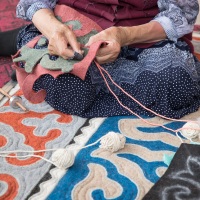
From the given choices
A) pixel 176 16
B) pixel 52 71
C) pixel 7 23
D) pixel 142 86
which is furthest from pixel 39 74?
pixel 7 23

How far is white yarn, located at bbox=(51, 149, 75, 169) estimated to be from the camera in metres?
0.95

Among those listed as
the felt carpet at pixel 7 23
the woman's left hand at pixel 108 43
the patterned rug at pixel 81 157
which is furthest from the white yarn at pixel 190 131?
the felt carpet at pixel 7 23

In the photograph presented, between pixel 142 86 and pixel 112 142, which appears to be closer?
pixel 112 142

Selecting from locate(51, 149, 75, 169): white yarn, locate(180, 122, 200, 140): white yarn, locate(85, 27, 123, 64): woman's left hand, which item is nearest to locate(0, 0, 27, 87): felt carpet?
locate(85, 27, 123, 64): woman's left hand

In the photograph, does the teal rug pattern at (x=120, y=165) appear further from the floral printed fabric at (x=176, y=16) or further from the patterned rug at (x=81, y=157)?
the floral printed fabric at (x=176, y=16)

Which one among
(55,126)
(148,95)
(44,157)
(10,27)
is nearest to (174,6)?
(148,95)

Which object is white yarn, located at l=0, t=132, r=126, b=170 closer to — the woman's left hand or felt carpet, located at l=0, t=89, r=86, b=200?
felt carpet, located at l=0, t=89, r=86, b=200

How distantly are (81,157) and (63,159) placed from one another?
0.28ft

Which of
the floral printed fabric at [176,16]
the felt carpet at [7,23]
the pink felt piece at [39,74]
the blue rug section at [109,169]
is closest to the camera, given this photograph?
the blue rug section at [109,169]

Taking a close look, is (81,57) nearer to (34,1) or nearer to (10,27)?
(34,1)

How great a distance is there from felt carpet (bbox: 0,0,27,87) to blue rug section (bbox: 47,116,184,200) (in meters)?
0.55

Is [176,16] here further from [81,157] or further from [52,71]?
[81,157]

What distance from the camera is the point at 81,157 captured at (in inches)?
40.4

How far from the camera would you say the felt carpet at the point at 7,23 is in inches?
60.2
